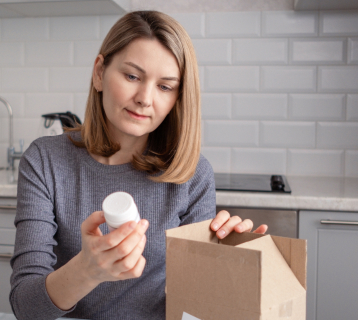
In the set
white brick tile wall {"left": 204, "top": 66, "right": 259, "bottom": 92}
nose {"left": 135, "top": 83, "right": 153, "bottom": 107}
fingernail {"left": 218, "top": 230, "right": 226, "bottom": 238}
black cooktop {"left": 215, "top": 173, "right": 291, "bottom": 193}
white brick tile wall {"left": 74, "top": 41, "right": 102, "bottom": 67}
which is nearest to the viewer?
fingernail {"left": 218, "top": 230, "right": 226, "bottom": 238}

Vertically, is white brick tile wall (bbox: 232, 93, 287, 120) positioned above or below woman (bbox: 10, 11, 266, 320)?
above

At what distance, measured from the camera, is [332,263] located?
143 cm

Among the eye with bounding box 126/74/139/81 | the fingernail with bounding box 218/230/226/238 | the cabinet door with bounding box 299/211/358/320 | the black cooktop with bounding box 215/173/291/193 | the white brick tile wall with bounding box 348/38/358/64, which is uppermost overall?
the white brick tile wall with bounding box 348/38/358/64

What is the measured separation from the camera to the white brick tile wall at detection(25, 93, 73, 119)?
7.07 feet

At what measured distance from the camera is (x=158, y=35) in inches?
37.6

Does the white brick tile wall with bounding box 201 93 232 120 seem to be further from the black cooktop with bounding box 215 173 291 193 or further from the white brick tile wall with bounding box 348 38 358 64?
the white brick tile wall with bounding box 348 38 358 64

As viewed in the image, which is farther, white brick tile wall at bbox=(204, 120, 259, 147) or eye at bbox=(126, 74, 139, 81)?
white brick tile wall at bbox=(204, 120, 259, 147)

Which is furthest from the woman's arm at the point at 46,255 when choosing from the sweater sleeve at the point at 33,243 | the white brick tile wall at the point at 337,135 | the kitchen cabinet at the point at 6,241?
the white brick tile wall at the point at 337,135

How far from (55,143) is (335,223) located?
98 cm

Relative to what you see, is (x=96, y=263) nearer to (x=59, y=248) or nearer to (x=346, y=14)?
(x=59, y=248)

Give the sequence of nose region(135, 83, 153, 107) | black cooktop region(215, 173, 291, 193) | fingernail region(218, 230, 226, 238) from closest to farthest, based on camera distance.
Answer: fingernail region(218, 230, 226, 238) → nose region(135, 83, 153, 107) → black cooktop region(215, 173, 291, 193)

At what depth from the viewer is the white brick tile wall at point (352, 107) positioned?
1938mm

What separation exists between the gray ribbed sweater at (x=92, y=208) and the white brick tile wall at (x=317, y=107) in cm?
107

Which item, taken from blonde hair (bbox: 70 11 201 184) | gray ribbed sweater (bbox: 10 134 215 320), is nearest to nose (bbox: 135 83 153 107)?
blonde hair (bbox: 70 11 201 184)
